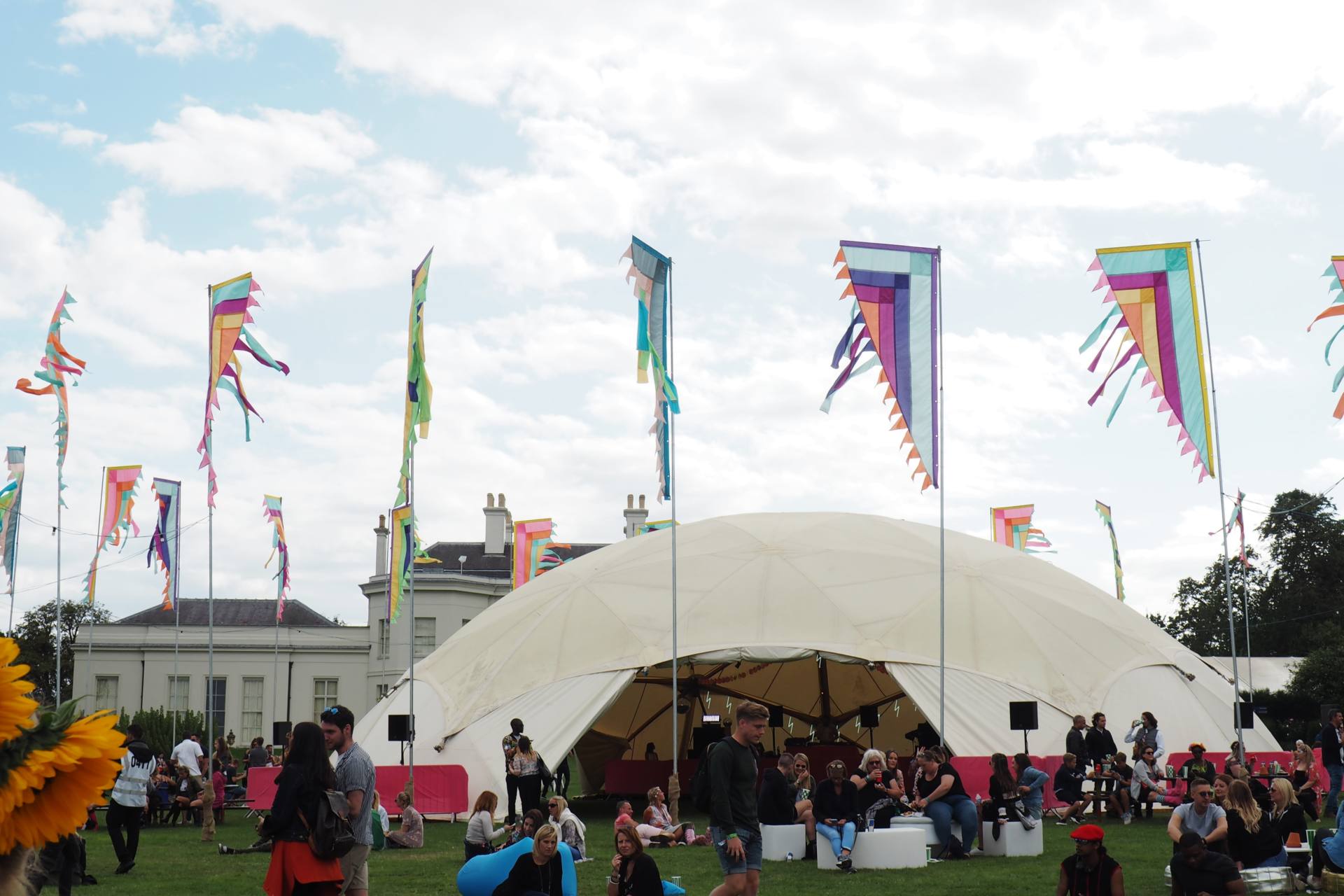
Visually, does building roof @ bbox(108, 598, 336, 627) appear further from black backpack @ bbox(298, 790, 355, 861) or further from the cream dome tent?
black backpack @ bbox(298, 790, 355, 861)

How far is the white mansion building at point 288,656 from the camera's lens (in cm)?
6091

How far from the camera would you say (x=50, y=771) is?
A: 1.97m

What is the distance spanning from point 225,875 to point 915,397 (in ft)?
32.9

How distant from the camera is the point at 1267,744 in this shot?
81.1ft

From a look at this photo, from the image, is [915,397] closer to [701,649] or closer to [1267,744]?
[701,649]

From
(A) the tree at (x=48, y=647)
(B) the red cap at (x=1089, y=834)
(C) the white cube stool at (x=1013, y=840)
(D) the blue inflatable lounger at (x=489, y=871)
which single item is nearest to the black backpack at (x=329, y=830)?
(D) the blue inflatable lounger at (x=489, y=871)

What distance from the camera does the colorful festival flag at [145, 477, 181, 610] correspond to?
29.8 meters

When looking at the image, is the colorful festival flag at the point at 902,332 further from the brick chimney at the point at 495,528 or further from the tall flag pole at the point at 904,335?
the brick chimney at the point at 495,528

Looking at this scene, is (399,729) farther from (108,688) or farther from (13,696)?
(108,688)

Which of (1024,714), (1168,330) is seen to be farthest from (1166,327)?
(1024,714)

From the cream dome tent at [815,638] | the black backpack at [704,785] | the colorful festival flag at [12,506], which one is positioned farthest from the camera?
the colorful festival flag at [12,506]

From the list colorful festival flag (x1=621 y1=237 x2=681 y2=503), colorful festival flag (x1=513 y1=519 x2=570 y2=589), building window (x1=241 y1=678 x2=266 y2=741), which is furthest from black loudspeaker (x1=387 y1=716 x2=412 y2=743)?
building window (x1=241 y1=678 x2=266 y2=741)

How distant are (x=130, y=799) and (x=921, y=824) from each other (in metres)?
8.35

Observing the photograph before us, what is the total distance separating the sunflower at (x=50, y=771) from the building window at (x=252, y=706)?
61884 millimetres
